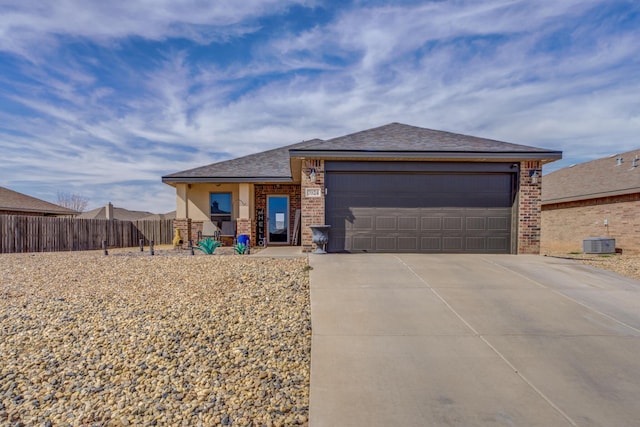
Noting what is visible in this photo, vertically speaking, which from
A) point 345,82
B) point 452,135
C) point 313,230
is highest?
point 345,82

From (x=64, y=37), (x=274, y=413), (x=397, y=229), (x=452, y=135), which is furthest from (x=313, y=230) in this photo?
(x=64, y=37)

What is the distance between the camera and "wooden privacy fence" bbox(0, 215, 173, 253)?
41.1 ft

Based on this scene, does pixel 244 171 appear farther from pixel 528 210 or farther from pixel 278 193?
pixel 528 210

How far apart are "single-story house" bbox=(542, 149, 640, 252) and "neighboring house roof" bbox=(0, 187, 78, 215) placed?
26.5 m

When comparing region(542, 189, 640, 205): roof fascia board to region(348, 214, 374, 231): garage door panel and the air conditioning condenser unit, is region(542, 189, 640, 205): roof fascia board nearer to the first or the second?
the air conditioning condenser unit

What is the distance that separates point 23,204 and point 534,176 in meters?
23.9

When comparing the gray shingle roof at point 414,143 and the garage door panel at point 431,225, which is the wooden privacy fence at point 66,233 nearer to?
the gray shingle roof at point 414,143

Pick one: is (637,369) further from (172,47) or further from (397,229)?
(172,47)

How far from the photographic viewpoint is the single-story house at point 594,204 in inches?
494

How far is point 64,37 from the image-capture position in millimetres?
9625

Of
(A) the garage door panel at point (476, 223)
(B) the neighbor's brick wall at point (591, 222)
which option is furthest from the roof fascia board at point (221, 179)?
(B) the neighbor's brick wall at point (591, 222)

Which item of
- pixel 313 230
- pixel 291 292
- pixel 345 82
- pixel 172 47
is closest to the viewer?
pixel 291 292

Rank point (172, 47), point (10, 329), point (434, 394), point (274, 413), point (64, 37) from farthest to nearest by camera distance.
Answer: point (172, 47) → point (64, 37) → point (10, 329) → point (434, 394) → point (274, 413)

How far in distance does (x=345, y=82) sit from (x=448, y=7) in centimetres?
475
